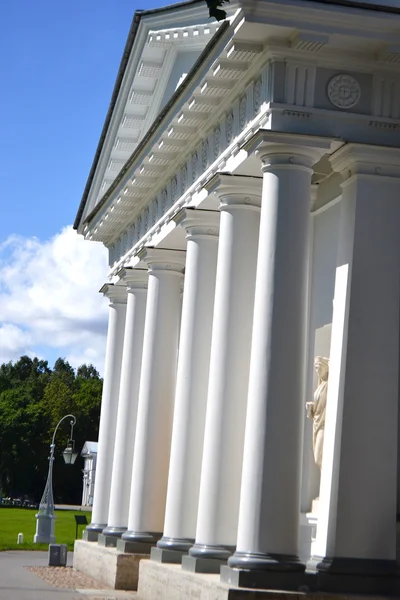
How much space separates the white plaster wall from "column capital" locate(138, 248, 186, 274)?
8.25 metres

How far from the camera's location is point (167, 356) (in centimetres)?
3328

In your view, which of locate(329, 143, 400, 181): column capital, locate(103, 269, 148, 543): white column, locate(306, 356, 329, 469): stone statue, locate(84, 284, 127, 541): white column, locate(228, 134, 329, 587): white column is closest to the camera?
locate(228, 134, 329, 587): white column

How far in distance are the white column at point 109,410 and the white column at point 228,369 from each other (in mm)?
15874

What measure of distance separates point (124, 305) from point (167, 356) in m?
8.64

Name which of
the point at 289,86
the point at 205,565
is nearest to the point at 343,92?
the point at 289,86

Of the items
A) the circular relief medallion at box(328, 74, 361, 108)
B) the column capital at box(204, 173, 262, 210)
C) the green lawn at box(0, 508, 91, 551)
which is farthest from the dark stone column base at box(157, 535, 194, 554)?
the green lawn at box(0, 508, 91, 551)

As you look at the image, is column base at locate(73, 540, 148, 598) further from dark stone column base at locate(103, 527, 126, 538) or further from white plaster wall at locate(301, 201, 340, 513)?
white plaster wall at locate(301, 201, 340, 513)

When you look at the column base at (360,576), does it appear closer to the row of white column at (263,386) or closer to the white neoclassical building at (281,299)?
the white neoclassical building at (281,299)

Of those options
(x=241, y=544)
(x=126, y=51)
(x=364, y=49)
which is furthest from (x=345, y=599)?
(x=126, y=51)

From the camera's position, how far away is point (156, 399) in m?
32.8

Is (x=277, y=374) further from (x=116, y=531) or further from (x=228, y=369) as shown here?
(x=116, y=531)

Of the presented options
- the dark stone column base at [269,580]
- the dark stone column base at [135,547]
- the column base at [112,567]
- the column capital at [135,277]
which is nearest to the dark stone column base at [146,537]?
the dark stone column base at [135,547]

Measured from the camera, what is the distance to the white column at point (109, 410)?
1596 inches

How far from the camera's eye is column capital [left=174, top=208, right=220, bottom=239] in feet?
92.2
